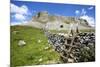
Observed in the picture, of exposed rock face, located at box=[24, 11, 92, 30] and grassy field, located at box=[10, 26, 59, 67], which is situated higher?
exposed rock face, located at box=[24, 11, 92, 30]

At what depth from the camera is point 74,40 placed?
7.43ft

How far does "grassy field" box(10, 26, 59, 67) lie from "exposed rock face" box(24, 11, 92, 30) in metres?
0.08

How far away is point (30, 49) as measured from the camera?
2090mm

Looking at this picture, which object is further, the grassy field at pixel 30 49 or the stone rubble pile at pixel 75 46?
the stone rubble pile at pixel 75 46

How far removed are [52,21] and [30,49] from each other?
406 millimetres

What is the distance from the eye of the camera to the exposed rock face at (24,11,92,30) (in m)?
2.13

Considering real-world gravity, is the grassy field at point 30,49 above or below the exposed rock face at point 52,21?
below

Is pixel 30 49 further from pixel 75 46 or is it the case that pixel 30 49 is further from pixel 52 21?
pixel 75 46

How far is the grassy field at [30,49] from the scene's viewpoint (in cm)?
203

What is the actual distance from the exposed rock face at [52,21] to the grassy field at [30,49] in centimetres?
8

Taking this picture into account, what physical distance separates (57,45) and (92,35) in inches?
18.7

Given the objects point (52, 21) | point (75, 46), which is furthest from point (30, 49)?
point (75, 46)
